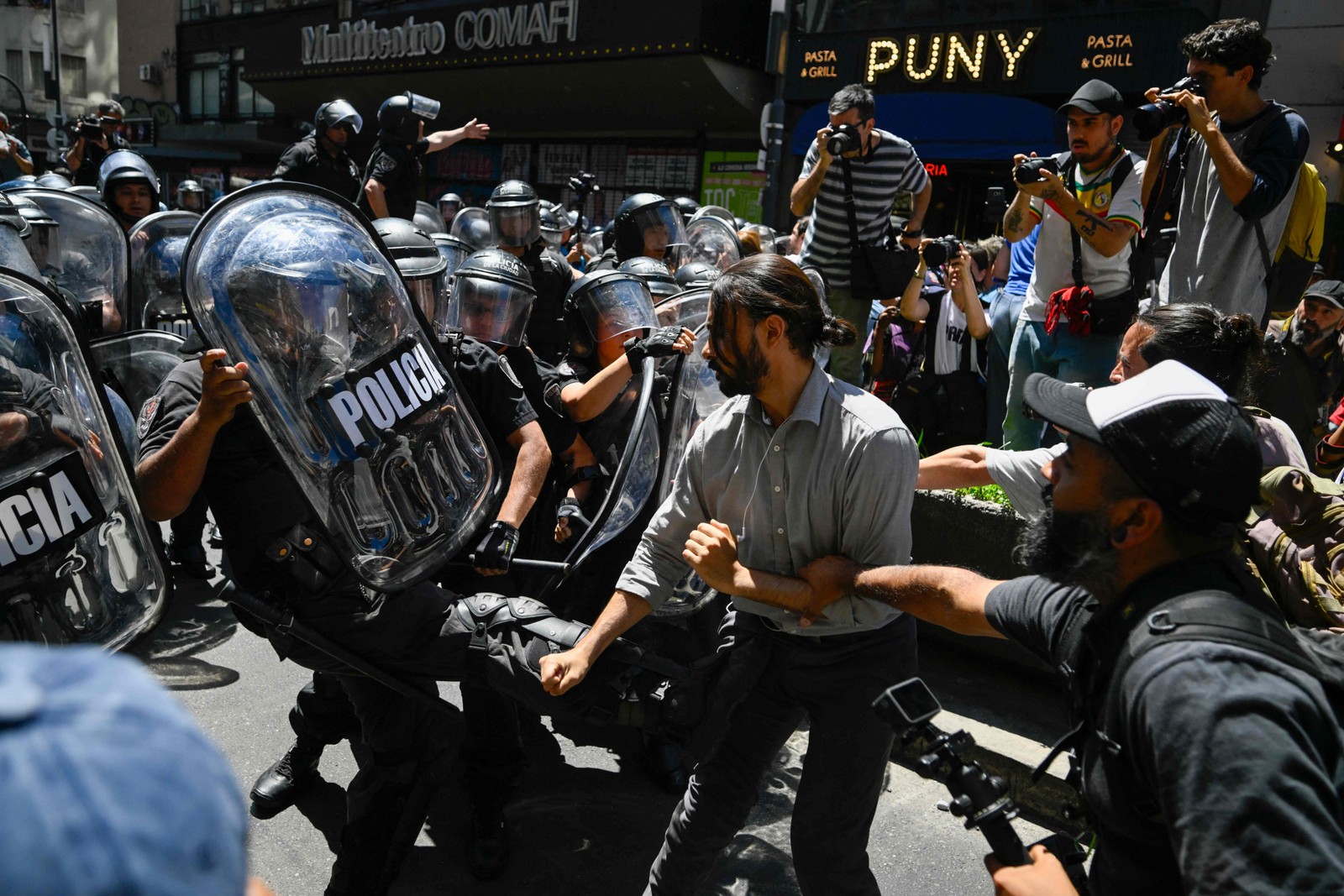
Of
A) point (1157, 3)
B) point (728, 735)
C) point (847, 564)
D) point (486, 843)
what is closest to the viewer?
point (847, 564)

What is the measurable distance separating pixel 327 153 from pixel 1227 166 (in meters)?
4.96

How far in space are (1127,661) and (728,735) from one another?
1.27m

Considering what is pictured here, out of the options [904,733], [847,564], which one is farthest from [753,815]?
[904,733]

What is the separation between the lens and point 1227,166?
343cm

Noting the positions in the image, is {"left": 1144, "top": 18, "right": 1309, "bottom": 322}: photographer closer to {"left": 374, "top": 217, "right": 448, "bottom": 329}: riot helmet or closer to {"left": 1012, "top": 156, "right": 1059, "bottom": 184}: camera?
{"left": 1012, "top": 156, "right": 1059, "bottom": 184}: camera

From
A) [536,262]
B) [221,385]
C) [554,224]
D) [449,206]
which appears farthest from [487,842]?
[449,206]

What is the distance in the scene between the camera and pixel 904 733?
1.58 m

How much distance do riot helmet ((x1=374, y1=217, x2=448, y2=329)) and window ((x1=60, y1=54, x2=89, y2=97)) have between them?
4820 centimetres

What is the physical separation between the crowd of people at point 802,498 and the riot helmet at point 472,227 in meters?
3.38

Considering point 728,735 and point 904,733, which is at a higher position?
point 904,733

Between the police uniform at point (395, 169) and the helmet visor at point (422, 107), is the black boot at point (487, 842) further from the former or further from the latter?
the helmet visor at point (422, 107)

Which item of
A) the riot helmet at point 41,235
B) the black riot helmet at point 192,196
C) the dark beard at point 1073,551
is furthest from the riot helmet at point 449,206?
the dark beard at point 1073,551

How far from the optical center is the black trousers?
234cm

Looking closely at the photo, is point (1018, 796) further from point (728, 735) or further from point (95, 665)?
point (95, 665)
